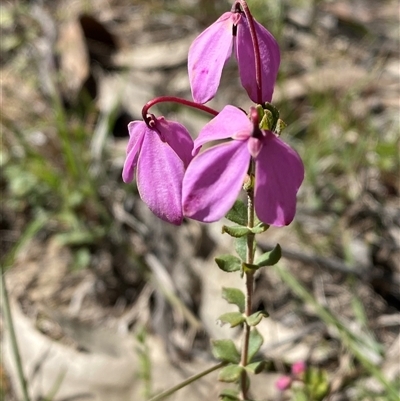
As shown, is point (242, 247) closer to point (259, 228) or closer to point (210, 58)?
point (259, 228)

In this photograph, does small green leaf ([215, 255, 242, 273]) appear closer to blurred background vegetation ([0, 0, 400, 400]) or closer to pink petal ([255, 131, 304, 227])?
pink petal ([255, 131, 304, 227])

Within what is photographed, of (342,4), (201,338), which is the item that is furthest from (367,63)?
(201,338)

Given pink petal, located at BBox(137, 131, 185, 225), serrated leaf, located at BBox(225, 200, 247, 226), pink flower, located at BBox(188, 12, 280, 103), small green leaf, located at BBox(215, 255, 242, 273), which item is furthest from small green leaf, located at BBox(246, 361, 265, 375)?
pink flower, located at BBox(188, 12, 280, 103)

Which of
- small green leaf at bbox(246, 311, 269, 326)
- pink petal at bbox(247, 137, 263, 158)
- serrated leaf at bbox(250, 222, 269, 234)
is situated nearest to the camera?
pink petal at bbox(247, 137, 263, 158)

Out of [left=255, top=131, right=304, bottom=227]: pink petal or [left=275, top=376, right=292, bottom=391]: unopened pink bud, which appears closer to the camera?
[left=255, top=131, right=304, bottom=227]: pink petal

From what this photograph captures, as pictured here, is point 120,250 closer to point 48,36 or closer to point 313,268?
point 313,268
